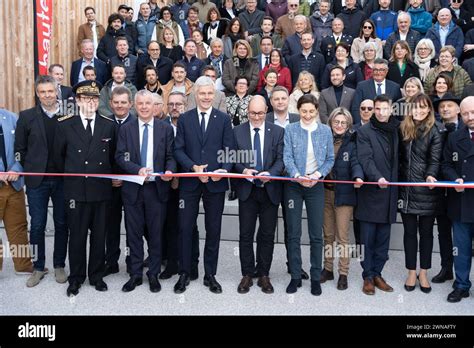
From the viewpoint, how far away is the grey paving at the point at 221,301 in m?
5.15

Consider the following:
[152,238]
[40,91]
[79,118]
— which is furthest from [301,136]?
[40,91]

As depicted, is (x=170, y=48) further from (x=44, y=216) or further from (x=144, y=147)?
(x=44, y=216)

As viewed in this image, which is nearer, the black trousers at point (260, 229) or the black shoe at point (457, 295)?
the black shoe at point (457, 295)

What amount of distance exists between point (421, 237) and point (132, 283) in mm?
2880

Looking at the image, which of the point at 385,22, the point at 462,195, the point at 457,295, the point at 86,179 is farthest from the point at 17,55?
the point at 457,295

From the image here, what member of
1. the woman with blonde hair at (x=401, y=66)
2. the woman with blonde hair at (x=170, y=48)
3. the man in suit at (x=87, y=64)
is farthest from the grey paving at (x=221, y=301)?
the woman with blonde hair at (x=170, y=48)

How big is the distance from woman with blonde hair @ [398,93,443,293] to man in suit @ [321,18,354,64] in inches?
146

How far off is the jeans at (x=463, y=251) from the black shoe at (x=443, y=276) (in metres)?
0.41

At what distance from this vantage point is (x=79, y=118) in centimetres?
565

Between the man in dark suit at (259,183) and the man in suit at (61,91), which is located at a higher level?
the man in suit at (61,91)

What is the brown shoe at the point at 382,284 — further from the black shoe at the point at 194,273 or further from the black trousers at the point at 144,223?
the black trousers at the point at 144,223

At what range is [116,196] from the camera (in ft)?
19.8

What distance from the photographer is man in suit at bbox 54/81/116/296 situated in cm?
558

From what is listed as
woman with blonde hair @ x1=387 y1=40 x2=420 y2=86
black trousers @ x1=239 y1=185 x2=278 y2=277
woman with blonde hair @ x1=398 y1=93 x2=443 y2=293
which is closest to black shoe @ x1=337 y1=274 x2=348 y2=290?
woman with blonde hair @ x1=398 y1=93 x2=443 y2=293
